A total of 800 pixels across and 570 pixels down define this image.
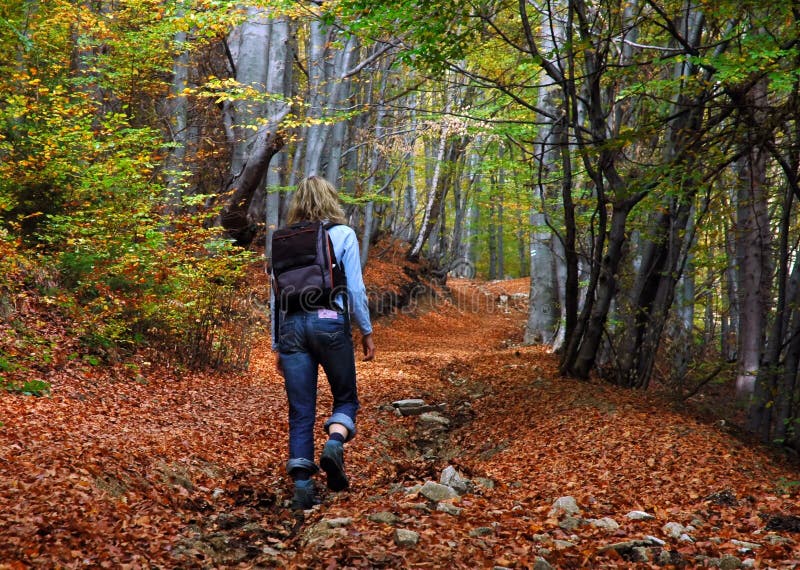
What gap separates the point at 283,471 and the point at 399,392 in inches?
159

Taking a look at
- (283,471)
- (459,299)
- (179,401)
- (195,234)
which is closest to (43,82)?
(195,234)

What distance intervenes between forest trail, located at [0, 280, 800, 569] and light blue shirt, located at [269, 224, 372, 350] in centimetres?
117

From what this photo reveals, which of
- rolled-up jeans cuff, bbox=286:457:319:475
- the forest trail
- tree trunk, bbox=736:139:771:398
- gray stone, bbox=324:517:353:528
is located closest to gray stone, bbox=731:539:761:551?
the forest trail

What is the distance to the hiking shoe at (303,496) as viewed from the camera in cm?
436

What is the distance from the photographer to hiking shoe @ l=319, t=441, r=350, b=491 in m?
4.36

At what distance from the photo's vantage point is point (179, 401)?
748 cm

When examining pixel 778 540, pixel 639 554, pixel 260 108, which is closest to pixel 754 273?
pixel 778 540

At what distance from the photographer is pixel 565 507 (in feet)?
13.6

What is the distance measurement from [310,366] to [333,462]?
2.11 feet

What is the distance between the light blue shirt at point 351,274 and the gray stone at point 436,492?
1068 mm

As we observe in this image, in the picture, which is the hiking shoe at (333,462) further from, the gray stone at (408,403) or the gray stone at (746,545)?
the gray stone at (408,403)

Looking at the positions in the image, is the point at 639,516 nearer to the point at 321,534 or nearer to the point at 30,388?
the point at 321,534

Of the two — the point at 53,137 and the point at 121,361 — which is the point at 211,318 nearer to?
the point at 121,361

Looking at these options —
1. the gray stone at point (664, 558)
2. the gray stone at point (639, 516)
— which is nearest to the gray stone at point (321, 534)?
the gray stone at point (664, 558)
